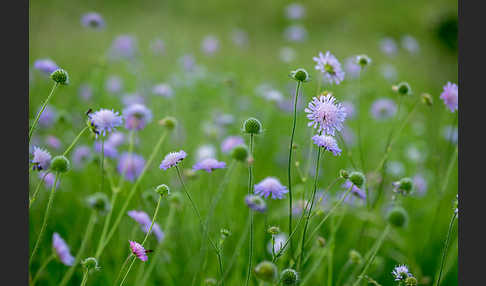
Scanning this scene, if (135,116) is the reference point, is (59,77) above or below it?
below

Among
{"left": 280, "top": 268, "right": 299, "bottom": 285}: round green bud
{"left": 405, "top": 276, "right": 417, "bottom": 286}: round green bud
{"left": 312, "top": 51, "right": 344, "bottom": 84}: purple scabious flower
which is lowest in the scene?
{"left": 280, "top": 268, "right": 299, "bottom": 285}: round green bud

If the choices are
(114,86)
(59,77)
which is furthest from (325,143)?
(114,86)

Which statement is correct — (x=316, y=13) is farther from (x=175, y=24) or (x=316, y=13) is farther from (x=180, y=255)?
(x=180, y=255)

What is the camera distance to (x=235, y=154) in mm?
726

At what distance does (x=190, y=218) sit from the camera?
132cm

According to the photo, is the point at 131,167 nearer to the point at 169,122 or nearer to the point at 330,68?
the point at 169,122

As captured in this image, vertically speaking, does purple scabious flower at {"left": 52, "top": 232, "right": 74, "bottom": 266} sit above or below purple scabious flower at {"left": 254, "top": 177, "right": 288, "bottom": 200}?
below

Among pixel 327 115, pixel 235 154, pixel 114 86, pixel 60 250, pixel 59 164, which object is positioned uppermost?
pixel 114 86

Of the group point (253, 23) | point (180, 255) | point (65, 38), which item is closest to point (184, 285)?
point (180, 255)

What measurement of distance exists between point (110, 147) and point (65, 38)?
138 centimetres

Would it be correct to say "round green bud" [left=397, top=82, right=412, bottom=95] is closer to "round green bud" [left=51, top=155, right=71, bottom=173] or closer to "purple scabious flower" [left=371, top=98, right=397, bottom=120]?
"round green bud" [left=51, top=155, right=71, bottom=173]

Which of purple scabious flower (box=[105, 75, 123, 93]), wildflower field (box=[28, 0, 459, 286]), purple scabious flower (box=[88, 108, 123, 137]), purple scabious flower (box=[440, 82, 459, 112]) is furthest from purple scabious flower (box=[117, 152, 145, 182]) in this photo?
purple scabious flower (box=[105, 75, 123, 93])

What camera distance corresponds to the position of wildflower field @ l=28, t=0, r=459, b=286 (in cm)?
81

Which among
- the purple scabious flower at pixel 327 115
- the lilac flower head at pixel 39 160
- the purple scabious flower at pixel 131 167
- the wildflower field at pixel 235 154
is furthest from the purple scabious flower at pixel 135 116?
the purple scabious flower at pixel 327 115
